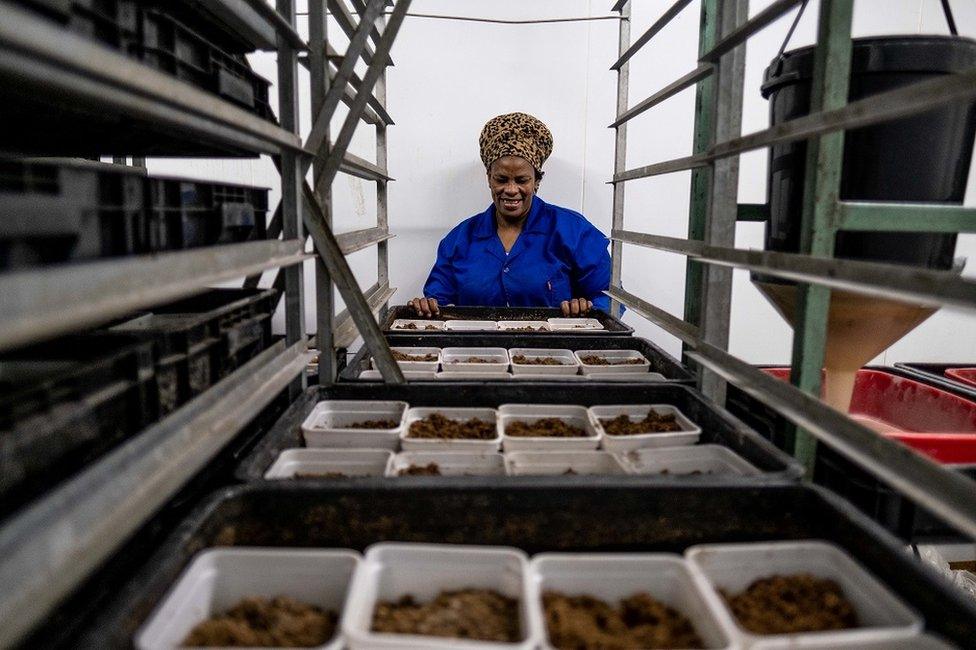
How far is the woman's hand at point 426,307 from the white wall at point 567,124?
1.27 metres

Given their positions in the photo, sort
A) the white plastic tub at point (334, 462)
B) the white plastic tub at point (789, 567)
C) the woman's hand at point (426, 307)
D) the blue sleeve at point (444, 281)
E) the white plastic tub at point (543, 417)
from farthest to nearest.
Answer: the blue sleeve at point (444, 281) < the woman's hand at point (426, 307) < the white plastic tub at point (543, 417) < the white plastic tub at point (334, 462) < the white plastic tub at point (789, 567)

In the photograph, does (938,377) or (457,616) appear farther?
(938,377)

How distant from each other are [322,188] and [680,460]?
43.1 inches

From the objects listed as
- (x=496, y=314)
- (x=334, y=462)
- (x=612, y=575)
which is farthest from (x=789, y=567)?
(x=496, y=314)

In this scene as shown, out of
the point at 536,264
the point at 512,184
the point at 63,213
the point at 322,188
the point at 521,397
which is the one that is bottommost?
the point at 521,397

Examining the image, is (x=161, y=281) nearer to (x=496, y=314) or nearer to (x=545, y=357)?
(x=545, y=357)

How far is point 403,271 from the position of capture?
436 cm

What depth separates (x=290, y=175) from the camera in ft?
5.12

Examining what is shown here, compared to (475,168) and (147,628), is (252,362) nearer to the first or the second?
(147,628)

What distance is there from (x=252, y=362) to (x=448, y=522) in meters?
0.52

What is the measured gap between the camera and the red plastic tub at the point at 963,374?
187 cm

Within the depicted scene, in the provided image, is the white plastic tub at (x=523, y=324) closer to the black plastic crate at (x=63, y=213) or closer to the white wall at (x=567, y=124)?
the white wall at (x=567, y=124)

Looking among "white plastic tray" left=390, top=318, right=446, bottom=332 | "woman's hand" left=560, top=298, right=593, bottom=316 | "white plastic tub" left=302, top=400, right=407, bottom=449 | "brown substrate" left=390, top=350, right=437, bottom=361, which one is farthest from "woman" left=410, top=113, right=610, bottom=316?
"white plastic tub" left=302, top=400, right=407, bottom=449

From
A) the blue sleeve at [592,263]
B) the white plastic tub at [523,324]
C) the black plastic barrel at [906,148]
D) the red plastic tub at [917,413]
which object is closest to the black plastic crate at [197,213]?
the black plastic barrel at [906,148]
